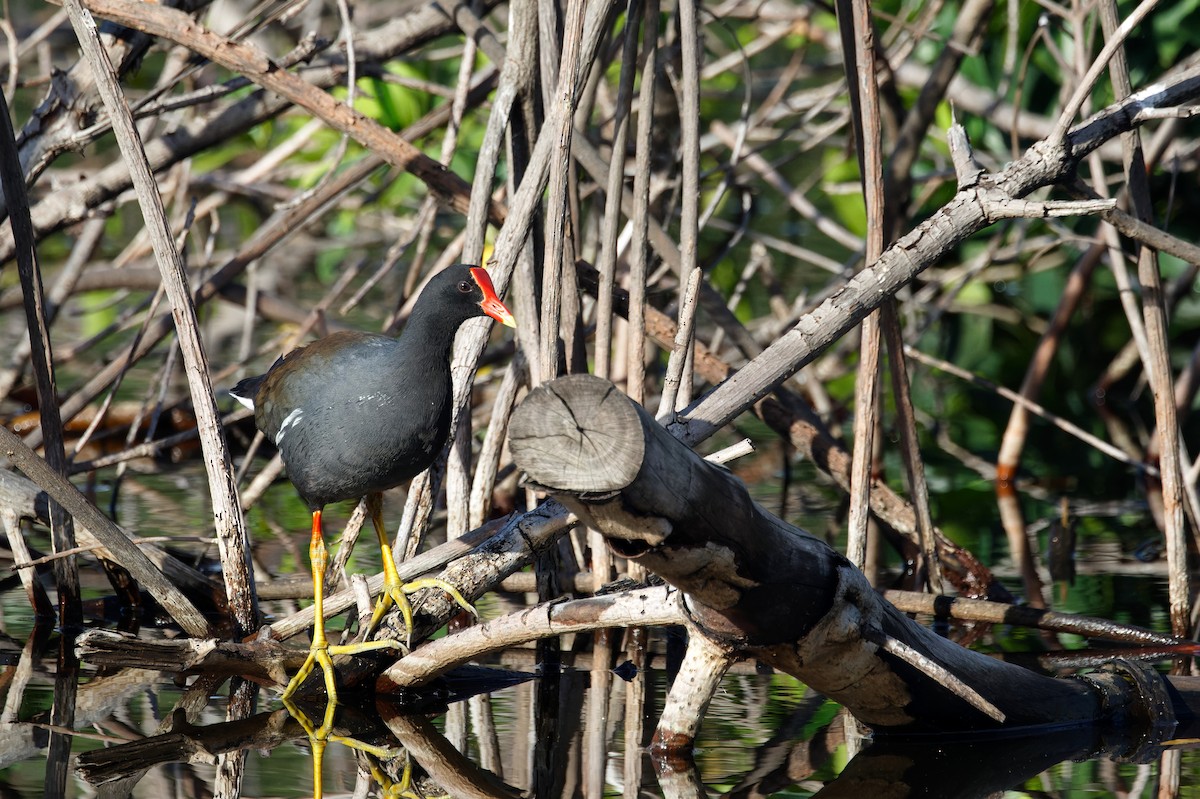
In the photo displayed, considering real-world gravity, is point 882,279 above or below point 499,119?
below

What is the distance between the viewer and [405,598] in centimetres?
342

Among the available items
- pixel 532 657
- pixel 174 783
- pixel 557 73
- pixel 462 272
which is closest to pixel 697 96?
pixel 557 73

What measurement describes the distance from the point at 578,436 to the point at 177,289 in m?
1.69

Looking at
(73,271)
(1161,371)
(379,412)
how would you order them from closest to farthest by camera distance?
(379,412) → (1161,371) → (73,271)

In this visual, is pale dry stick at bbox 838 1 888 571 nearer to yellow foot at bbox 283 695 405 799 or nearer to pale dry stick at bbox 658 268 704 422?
pale dry stick at bbox 658 268 704 422

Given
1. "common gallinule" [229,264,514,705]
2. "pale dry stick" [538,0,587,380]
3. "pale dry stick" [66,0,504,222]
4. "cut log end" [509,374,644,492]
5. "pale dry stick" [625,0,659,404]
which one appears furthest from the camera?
"pale dry stick" [66,0,504,222]

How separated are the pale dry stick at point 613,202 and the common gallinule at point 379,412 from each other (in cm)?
42

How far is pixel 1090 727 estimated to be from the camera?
3.26 meters

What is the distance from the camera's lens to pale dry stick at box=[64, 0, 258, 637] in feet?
11.1

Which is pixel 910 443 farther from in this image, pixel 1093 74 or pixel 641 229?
pixel 1093 74

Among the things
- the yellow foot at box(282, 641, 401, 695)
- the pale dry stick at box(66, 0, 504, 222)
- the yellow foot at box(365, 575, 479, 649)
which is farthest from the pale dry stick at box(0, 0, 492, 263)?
the yellow foot at box(282, 641, 401, 695)

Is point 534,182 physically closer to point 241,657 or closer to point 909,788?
point 241,657

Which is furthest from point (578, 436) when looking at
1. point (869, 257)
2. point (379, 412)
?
point (869, 257)

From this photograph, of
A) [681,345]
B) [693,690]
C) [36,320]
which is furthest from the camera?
[36,320]
